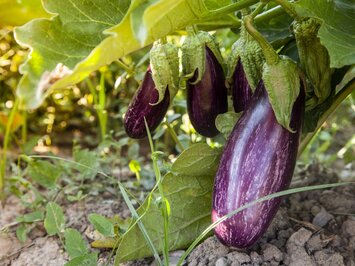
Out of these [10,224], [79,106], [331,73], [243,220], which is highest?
[331,73]

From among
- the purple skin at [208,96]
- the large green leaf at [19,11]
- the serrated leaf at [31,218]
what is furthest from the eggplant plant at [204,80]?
the large green leaf at [19,11]

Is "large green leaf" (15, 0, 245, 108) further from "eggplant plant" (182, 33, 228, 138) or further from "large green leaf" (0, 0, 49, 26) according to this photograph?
"large green leaf" (0, 0, 49, 26)

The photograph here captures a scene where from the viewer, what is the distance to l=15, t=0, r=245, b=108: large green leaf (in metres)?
0.85

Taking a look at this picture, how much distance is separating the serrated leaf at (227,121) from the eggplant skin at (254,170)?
3.2 inches

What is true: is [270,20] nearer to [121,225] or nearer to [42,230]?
[121,225]

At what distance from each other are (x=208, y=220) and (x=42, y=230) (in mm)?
388

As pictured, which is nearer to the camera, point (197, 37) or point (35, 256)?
point (197, 37)

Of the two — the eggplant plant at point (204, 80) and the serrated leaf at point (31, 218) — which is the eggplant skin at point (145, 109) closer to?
the eggplant plant at point (204, 80)

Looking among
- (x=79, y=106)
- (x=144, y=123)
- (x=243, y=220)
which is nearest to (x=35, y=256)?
(x=144, y=123)

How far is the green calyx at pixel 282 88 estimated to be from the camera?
101cm

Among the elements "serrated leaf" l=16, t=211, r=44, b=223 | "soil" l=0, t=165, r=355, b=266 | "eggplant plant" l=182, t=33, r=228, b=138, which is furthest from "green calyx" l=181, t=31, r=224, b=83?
"serrated leaf" l=16, t=211, r=44, b=223

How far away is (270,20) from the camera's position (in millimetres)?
1350

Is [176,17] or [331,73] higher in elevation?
[176,17]

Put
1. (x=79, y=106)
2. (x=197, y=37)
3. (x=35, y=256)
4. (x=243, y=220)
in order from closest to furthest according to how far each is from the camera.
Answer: (x=243, y=220)
(x=197, y=37)
(x=35, y=256)
(x=79, y=106)
